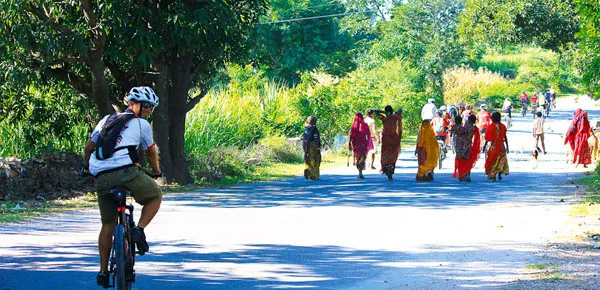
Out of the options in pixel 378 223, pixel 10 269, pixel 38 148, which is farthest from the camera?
→ pixel 38 148

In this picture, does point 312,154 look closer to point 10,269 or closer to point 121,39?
point 121,39

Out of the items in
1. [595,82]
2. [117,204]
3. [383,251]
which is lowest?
[383,251]

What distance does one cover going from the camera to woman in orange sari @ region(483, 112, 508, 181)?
21.8m

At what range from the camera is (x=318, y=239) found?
39.4 ft

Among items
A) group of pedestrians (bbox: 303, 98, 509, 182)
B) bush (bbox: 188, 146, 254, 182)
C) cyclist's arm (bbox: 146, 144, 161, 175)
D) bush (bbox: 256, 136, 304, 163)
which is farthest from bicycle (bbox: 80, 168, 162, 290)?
bush (bbox: 256, 136, 304, 163)

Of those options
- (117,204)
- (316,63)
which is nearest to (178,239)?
(117,204)

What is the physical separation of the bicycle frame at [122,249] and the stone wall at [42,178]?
1008cm

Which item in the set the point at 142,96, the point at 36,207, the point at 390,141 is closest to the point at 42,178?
the point at 36,207

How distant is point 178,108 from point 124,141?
1255 centimetres

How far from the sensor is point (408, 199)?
1734cm

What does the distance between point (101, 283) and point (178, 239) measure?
13.9 ft

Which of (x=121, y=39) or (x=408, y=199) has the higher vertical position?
(x=121, y=39)

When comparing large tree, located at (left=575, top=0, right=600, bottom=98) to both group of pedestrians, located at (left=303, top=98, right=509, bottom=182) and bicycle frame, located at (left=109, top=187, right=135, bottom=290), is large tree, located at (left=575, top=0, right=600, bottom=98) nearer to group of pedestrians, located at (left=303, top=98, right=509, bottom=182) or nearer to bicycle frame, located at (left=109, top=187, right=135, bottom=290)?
group of pedestrians, located at (left=303, top=98, right=509, bottom=182)

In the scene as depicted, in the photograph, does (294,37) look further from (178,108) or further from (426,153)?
(178,108)
